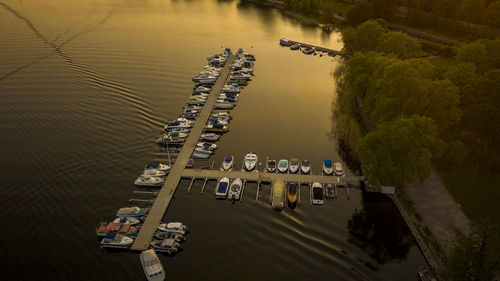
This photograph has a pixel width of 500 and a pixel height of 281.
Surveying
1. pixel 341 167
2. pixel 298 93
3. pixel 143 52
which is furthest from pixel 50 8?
pixel 341 167

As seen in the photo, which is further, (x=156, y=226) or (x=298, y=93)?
(x=298, y=93)

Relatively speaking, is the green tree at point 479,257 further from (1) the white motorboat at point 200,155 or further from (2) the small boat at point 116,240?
(1) the white motorboat at point 200,155

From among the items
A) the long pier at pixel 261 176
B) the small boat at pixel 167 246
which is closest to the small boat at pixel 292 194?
the long pier at pixel 261 176

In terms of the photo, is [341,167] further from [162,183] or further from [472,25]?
[472,25]

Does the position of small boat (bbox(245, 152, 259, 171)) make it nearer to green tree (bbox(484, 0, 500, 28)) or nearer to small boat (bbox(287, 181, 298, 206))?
small boat (bbox(287, 181, 298, 206))

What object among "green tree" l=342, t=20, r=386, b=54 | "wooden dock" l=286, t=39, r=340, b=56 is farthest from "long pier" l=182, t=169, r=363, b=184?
"wooden dock" l=286, t=39, r=340, b=56
